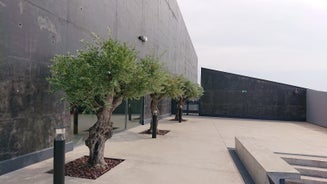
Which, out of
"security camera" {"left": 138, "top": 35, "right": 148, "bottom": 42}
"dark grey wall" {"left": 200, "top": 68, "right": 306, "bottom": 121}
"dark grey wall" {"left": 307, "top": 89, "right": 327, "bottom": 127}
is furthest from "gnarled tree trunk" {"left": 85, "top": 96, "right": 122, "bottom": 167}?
"dark grey wall" {"left": 200, "top": 68, "right": 306, "bottom": 121}

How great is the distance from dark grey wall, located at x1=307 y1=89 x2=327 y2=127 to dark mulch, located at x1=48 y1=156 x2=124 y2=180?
14.8 metres

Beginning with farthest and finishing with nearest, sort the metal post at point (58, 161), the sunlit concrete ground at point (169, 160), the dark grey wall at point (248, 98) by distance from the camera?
1. the dark grey wall at point (248, 98)
2. the sunlit concrete ground at point (169, 160)
3. the metal post at point (58, 161)

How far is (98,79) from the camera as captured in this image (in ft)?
18.0

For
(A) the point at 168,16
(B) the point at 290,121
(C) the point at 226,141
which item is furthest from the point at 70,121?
(B) the point at 290,121

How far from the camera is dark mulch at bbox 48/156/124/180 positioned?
5.50 meters

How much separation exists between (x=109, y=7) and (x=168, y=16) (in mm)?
10847

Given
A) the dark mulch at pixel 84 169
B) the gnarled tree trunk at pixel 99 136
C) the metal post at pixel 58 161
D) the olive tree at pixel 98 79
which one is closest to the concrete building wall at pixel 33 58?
the olive tree at pixel 98 79

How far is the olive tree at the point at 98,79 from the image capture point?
18.1ft

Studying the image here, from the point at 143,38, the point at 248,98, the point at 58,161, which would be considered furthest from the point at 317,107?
Result: the point at 58,161

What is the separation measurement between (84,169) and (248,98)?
17.8m

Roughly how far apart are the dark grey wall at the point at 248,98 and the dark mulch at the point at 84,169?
1647 centimetres

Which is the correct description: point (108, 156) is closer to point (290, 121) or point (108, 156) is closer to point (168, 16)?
point (168, 16)

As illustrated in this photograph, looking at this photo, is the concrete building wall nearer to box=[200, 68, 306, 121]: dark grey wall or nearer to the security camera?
the security camera

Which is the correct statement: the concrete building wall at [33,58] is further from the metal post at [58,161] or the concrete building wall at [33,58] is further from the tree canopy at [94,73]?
the metal post at [58,161]
